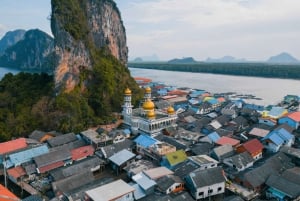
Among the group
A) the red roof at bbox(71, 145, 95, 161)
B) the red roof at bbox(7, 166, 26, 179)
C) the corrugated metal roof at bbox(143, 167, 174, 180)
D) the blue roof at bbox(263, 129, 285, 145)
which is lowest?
the red roof at bbox(7, 166, 26, 179)

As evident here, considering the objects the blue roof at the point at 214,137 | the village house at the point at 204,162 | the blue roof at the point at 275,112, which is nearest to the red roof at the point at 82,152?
the village house at the point at 204,162

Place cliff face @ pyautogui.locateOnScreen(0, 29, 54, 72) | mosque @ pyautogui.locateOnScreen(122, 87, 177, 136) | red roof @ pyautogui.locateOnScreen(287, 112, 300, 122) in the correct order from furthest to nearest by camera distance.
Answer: cliff face @ pyautogui.locateOnScreen(0, 29, 54, 72) < red roof @ pyautogui.locateOnScreen(287, 112, 300, 122) < mosque @ pyautogui.locateOnScreen(122, 87, 177, 136)

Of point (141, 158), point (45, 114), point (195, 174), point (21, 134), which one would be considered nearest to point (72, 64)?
point (45, 114)

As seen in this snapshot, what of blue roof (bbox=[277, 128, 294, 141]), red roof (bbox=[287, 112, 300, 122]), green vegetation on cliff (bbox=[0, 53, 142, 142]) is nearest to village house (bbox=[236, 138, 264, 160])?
blue roof (bbox=[277, 128, 294, 141])

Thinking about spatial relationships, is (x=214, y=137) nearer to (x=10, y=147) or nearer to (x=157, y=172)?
(x=157, y=172)

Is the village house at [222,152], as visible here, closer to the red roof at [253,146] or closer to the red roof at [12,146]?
the red roof at [253,146]

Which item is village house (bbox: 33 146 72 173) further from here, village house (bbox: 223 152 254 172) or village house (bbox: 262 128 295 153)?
village house (bbox: 262 128 295 153)

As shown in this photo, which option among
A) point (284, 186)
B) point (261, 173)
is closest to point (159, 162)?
point (261, 173)
